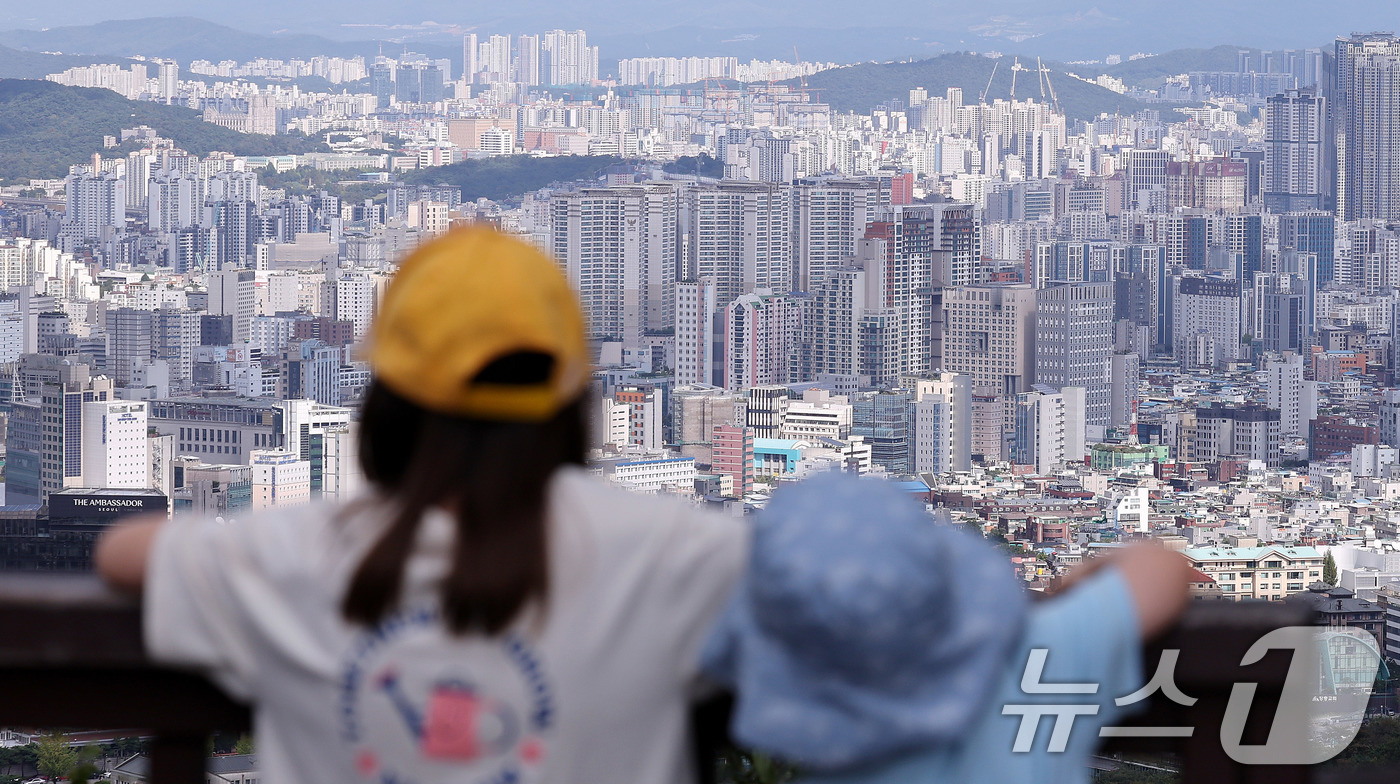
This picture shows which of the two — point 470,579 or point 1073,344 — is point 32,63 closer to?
point 1073,344

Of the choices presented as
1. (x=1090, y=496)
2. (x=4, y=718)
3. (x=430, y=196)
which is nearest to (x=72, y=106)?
(x=430, y=196)

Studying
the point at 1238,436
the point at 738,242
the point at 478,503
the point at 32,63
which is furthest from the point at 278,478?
the point at 32,63

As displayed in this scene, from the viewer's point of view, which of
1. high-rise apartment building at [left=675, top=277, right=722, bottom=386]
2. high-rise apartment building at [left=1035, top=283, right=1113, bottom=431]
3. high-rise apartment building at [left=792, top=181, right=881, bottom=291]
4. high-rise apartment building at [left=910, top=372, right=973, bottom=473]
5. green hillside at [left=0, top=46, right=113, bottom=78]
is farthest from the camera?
green hillside at [left=0, top=46, right=113, bottom=78]

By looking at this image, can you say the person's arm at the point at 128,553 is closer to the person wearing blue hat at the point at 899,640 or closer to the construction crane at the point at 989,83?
the person wearing blue hat at the point at 899,640

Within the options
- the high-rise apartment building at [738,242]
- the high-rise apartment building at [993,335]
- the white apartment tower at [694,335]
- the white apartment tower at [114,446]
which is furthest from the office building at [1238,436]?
the white apartment tower at [114,446]

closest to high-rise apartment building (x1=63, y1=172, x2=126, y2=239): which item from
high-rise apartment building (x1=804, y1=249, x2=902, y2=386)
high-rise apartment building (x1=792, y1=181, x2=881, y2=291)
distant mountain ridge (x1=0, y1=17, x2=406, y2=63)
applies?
distant mountain ridge (x1=0, y1=17, x2=406, y2=63)

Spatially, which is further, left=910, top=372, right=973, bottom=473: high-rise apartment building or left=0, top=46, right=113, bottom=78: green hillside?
left=0, top=46, right=113, bottom=78: green hillside

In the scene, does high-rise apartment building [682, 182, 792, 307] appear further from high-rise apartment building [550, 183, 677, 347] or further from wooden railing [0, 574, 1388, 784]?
wooden railing [0, 574, 1388, 784]
